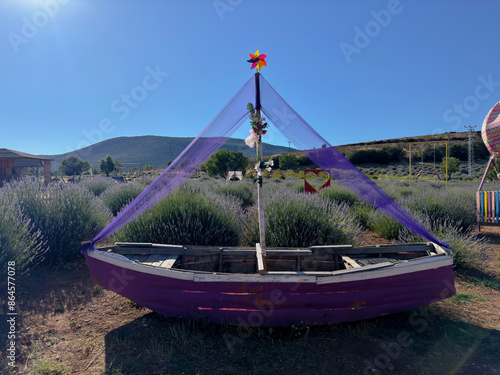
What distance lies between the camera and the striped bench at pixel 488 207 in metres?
6.95

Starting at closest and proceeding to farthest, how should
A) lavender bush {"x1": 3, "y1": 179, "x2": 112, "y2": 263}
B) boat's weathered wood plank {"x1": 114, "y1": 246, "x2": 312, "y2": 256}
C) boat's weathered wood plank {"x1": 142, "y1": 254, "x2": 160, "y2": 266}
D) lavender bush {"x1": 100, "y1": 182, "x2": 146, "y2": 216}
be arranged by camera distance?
boat's weathered wood plank {"x1": 142, "y1": 254, "x2": 160, "y2": 266} < boat's weathered wood plank {"x1": 114, "y1": 246, "x2": 312, "y2": 256} < lavender bush {"x1": 3, "y1": 179, "x2": 112, "y2": 263} < lavender bush {"x1": 100, "y1": 182, "x2": 146, "y2": 216}

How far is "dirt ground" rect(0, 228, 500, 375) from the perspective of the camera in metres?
2.61

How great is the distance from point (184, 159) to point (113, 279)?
4.64 feet

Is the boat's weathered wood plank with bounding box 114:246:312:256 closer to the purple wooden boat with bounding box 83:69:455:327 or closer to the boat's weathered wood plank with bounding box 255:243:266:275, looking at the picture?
the purple wooden boat with bounding box 83:69:455:327

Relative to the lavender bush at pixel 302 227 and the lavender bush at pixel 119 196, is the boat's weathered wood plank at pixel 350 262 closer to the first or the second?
the lavender bush at pixel 302 227

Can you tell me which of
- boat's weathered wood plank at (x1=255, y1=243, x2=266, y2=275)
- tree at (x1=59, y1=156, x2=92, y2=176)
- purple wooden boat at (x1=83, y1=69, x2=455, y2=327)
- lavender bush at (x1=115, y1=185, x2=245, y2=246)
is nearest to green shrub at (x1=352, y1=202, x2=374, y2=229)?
lavender bush at (x1=115, y1=185, x2=245, y2=246)

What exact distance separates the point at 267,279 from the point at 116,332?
5.71ft

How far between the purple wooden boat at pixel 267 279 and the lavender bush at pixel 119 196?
15.0ft

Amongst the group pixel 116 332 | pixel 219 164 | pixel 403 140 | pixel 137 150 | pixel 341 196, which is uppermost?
pixel 137 150

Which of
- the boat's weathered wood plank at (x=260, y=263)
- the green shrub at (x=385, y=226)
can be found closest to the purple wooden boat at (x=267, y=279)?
the boat's weathered wood plank at (x=260, y=263)

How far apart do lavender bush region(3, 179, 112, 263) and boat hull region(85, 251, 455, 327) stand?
7.97 feet

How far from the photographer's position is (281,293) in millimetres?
2801

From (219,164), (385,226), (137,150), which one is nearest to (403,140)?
(219,164)

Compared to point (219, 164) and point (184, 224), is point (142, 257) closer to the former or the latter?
point (184, 224)
